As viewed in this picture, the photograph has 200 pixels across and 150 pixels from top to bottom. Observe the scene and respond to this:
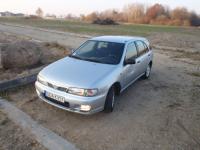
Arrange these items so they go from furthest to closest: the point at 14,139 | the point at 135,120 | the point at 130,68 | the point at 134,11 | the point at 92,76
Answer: the point at 134,11, the point at 130,68, the point at 135,120, the point at 92,76, the point at 14,139

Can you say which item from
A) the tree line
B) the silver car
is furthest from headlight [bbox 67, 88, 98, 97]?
the tree line

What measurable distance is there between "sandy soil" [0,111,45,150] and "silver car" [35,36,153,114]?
0.82 metres

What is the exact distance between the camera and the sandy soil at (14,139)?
374 cm

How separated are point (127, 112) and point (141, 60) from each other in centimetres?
204

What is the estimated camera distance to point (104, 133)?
426cm

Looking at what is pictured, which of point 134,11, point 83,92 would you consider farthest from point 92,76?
point 134,11

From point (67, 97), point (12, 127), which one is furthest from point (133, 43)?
point (12, 127)

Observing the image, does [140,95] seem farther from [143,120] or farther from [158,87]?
[143,120]

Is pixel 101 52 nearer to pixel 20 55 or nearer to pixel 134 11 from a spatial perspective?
pixel 20 55

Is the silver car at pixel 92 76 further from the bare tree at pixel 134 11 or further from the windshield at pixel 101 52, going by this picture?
the bare tree at pixel 134 11

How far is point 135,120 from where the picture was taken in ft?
15.8

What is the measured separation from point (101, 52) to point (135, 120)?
1.94m

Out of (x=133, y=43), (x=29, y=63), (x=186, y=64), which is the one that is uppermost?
(x=133, y=43)

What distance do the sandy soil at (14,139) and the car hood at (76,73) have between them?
3.58 ft
